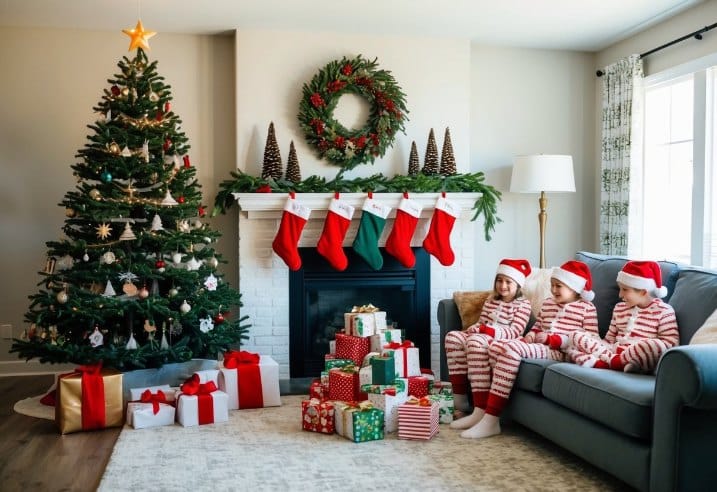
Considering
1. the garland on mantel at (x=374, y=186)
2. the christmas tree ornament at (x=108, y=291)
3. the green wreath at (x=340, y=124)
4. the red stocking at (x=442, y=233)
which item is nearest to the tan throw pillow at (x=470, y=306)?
the red stocking at (x=442, y=233)

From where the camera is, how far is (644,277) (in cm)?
330

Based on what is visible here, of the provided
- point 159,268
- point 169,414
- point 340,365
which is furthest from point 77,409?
point 340,365

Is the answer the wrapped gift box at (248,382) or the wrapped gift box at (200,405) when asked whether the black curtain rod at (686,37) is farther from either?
the wrapped gift box at (200,405)

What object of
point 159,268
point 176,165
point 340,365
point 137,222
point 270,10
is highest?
point 270,10

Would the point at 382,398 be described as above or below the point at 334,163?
below

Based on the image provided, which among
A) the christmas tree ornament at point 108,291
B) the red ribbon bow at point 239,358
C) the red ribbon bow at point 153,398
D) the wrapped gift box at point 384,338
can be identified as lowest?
the red ribbon bow at point 153,398

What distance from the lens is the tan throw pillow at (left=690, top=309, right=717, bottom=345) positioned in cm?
281

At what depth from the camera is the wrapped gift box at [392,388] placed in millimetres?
3666

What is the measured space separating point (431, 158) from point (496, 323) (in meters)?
1.58

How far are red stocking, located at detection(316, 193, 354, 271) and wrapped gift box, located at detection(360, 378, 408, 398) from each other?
123 cm

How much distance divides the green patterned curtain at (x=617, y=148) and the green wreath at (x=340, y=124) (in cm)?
153

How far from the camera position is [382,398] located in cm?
364

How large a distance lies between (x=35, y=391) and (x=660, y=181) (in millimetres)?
4280

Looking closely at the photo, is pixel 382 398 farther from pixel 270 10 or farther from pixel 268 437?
pixel 270 10
